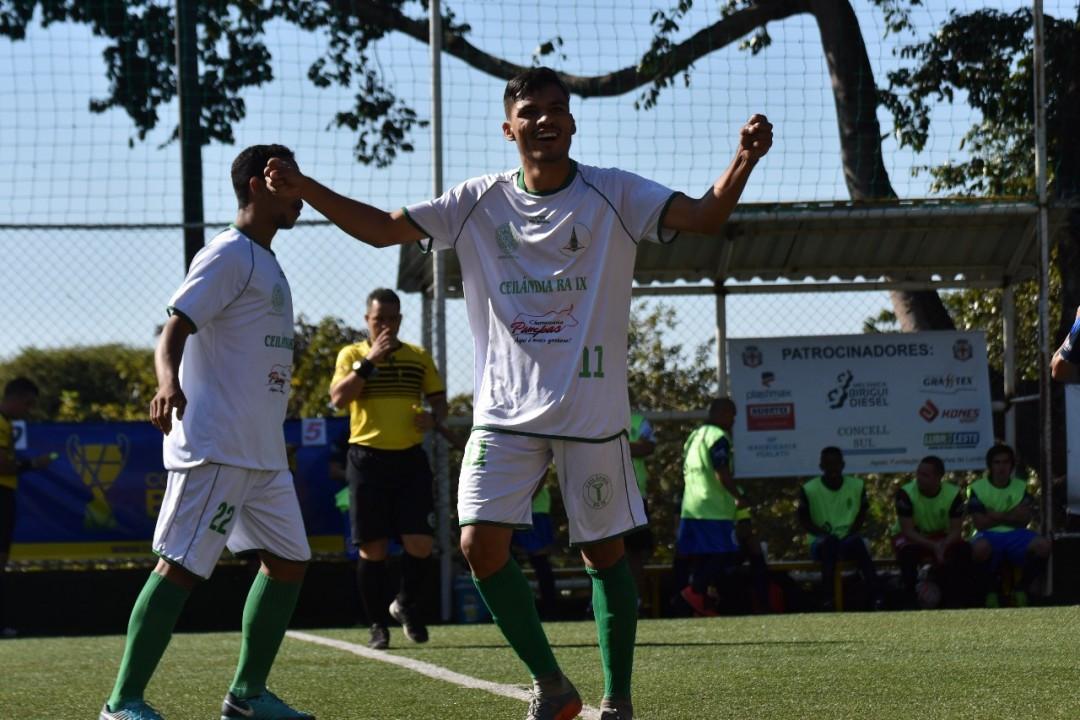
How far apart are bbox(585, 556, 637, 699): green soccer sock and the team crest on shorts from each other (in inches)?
9.9

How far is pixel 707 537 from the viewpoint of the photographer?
11.9 meters

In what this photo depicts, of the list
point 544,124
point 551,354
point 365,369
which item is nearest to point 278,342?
point 551,354

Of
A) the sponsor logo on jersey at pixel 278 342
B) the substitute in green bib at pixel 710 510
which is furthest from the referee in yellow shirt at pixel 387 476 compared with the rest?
the substitute in green bib at pixel 710 510

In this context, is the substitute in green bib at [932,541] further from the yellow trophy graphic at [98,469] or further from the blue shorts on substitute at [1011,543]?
the yellow trophy graphic at [98,469]

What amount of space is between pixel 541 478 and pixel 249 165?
5.67 feet

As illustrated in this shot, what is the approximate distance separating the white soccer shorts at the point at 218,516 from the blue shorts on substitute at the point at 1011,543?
312 inches

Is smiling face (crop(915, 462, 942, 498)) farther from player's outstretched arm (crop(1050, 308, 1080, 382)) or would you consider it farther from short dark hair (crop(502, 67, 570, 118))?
short dark hair (crop(502, 67, 570, 118))

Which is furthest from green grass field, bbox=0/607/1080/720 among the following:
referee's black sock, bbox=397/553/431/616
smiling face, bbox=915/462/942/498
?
smiling face, bbox=915/462/942/498

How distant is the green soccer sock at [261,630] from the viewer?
508 cm

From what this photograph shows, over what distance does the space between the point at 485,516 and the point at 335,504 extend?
25.0 feet

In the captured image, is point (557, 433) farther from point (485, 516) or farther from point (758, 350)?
point (758, 350)

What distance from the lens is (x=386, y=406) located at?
885cm

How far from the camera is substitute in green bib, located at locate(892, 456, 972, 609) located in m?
11.9

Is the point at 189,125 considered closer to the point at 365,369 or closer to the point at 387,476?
the point at 365,369
